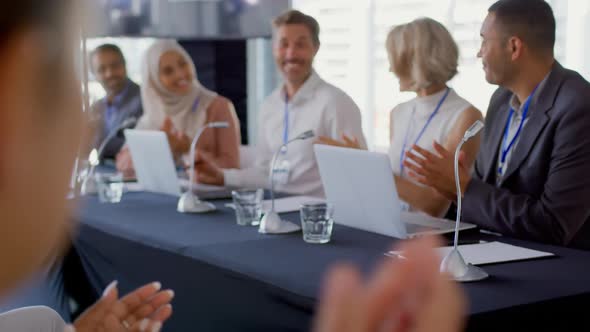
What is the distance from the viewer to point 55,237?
0.98ft

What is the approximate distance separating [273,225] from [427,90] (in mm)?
1170

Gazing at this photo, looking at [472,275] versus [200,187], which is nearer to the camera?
[472,275]

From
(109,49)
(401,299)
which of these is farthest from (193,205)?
(109,49)

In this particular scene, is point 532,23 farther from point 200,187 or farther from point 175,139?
point 175,139

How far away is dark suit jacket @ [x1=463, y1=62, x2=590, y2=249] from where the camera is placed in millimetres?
2549

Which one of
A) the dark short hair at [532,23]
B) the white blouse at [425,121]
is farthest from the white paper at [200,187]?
the dark short hair at [532,23]

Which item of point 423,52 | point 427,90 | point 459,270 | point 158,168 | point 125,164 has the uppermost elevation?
point 423,52

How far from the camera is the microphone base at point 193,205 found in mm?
3305

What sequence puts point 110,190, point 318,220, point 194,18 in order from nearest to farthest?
point 318,220 → point 110,190 → point 194,18

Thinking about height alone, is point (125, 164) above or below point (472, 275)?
below

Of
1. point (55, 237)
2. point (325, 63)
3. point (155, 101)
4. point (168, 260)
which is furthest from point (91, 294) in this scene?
point (325, 63)

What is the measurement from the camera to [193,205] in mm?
3320

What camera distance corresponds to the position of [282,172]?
4.01m

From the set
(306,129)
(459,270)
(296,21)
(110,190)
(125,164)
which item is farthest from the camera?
(125,164)
